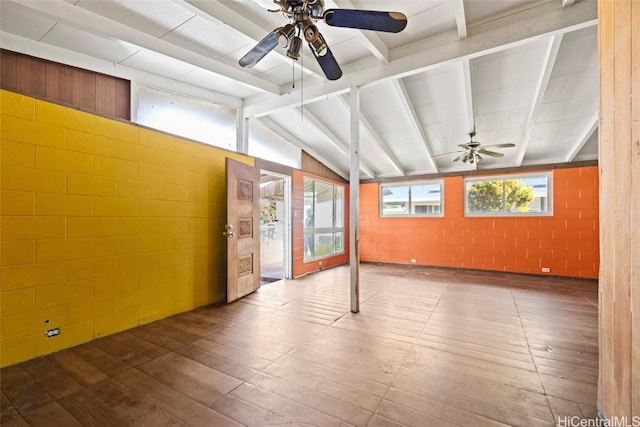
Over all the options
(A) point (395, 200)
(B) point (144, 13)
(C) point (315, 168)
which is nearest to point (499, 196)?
(A) point (395, 200)

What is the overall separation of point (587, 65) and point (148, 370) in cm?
540

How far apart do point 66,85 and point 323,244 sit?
16.8 ft

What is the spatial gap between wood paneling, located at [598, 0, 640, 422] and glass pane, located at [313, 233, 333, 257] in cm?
509

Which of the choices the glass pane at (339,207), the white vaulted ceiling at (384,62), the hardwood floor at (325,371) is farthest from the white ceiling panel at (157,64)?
the glass pane at (339,207)

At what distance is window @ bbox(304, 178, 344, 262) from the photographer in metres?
6.07

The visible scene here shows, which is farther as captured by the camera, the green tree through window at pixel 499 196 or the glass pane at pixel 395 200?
the glass pane at pixel 395 200

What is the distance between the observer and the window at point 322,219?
6066mm

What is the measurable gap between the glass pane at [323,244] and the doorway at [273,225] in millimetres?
880

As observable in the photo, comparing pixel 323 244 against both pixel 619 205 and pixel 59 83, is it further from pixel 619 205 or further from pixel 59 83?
pixel 619 205

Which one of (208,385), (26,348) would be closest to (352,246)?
(208,385)

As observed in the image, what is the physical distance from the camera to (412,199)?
274 inches

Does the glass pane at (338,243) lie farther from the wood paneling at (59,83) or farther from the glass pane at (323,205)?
the wood paneling at (59,83)

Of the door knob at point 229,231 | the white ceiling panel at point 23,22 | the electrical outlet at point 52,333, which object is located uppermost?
the white ceiling panel at point 23,22

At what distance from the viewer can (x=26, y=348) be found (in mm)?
2205
